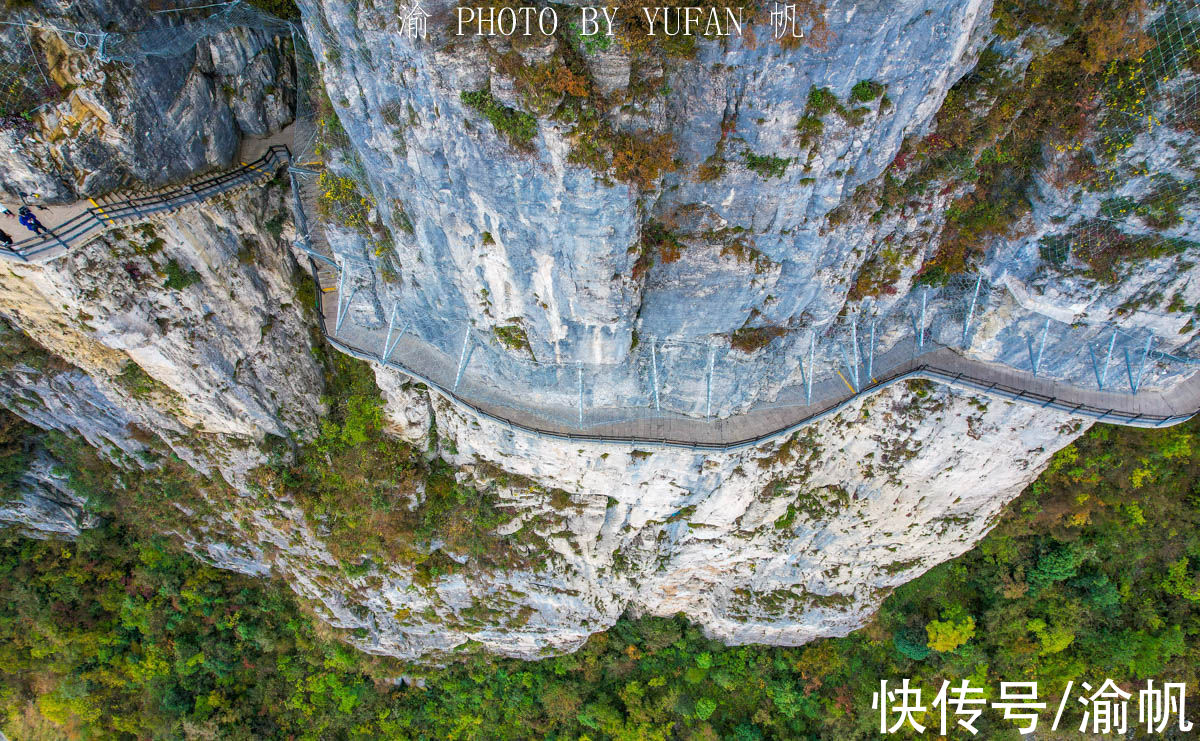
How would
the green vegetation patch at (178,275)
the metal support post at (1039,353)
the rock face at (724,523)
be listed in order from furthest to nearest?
1. the rock face at (724,523)
2. the metal support post at (1039,353)
3. the green vegetation patch at (178,275)

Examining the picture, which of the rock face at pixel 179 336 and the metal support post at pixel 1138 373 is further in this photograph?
the metal support post at pixel 1138 373

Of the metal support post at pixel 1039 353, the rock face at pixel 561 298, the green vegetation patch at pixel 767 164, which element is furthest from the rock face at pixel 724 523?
the green vegetation patch at pixel 767 164

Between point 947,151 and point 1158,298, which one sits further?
point 1158,298

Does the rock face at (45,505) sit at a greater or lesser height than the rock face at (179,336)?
lesser

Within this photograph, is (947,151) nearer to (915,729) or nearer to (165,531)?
(915,729)

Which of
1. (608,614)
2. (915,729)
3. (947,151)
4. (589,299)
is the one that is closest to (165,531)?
(608,614)

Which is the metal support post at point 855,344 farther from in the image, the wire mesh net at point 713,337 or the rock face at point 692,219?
the rock face at point 692,219

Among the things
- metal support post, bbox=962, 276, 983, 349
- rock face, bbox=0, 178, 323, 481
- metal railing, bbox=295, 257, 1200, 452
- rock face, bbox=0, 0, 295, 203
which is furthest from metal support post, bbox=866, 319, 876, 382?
rock face, bbox=0, 0, 295, 203
